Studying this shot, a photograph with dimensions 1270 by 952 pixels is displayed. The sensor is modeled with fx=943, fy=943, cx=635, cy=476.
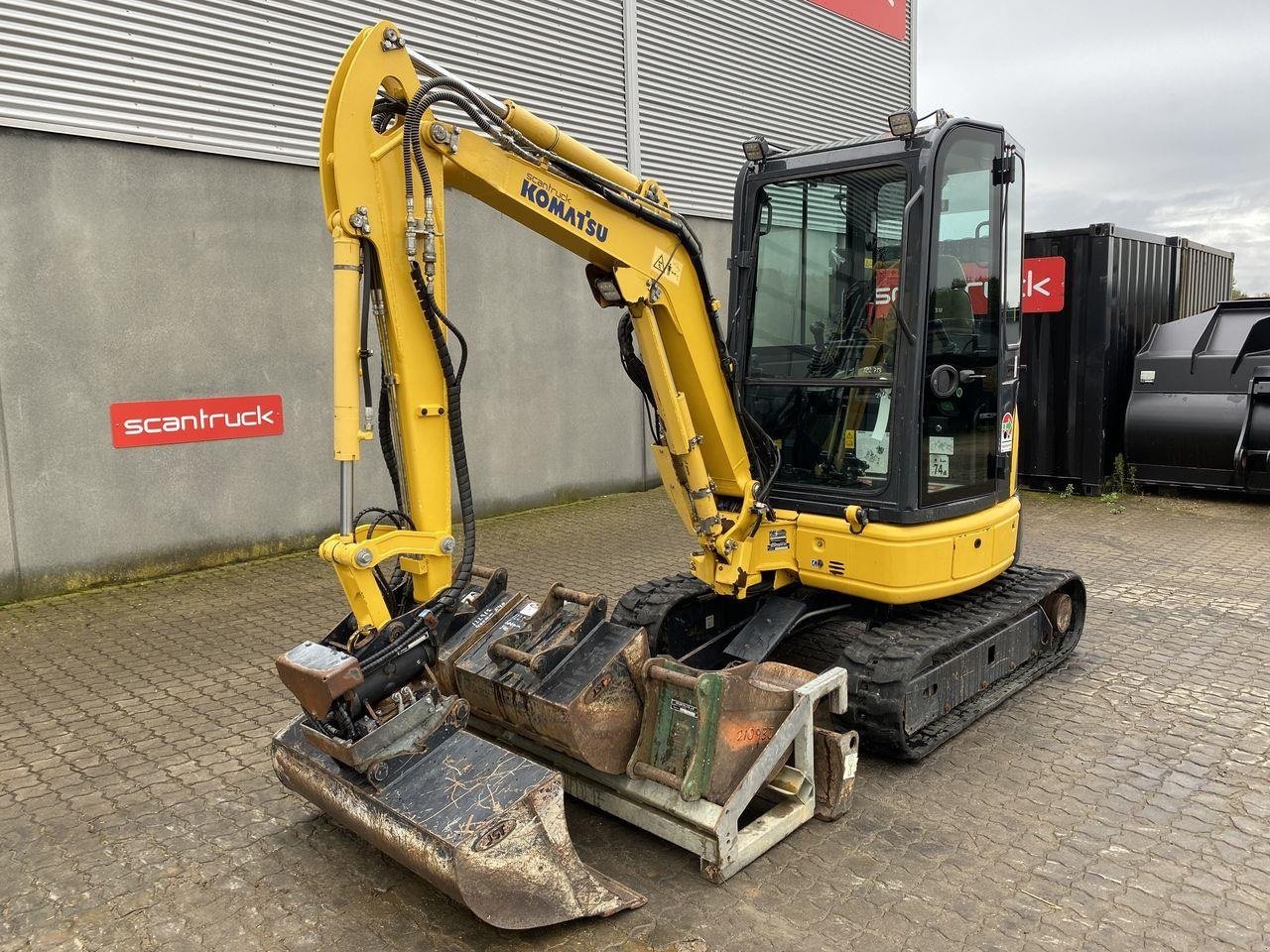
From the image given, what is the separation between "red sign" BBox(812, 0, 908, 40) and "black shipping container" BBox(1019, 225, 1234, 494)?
183 inches

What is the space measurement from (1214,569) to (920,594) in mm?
4713

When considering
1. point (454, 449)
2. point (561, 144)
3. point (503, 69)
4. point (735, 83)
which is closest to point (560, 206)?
point (561, 144)

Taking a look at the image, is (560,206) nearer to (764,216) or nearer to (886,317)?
(764,216)

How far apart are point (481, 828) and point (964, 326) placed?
10.6ft

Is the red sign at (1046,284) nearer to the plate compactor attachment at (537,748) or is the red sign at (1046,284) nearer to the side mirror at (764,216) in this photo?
the side mirror at (764,216)

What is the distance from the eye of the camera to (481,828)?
2.95 m

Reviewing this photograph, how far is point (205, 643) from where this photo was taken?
6.14 m

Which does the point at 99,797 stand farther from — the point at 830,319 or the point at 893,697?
the point at 830,319

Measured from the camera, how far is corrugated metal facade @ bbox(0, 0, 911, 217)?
7.06 m

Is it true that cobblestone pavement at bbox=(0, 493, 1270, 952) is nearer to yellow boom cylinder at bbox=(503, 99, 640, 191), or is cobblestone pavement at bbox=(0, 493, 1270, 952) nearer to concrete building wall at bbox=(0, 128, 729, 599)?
concrete building wall at bbox=(0, 128, 729, 599)

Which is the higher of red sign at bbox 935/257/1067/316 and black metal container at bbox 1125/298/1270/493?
red sign at bbox 935/257/1067/316

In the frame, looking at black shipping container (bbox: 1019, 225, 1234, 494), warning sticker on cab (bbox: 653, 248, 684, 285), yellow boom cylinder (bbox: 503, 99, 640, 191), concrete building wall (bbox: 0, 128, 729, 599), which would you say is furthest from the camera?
black shipping container (bbox: 1019, 225, 1234, 494)

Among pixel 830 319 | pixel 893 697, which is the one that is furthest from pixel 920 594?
pixel 830 319

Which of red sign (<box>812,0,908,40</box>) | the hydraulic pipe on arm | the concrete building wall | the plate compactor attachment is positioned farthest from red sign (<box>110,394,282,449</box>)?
red sign (<box>812,0,908,40</box>)
